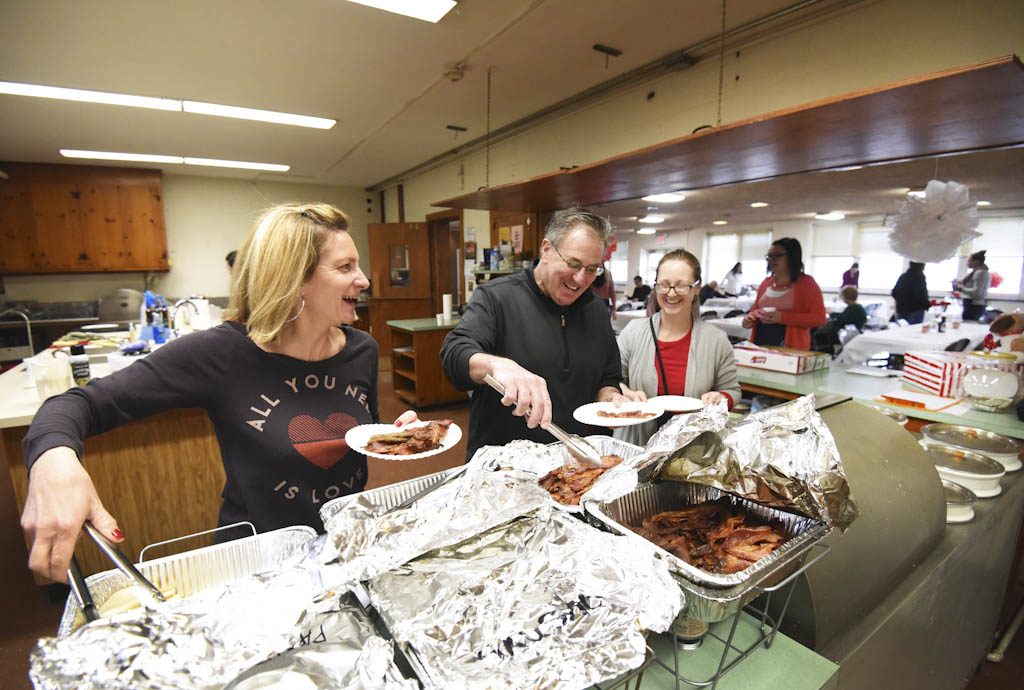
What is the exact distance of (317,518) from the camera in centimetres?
126

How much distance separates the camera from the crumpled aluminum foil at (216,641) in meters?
0.51

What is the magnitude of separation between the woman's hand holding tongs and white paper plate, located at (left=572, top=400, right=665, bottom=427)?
1193 mm

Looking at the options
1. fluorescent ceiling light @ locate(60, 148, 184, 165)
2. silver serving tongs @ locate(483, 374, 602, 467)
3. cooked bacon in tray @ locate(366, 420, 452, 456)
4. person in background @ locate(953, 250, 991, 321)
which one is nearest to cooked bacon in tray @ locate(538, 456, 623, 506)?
silver serving tongs @ locate(483, 374, 602, 467)

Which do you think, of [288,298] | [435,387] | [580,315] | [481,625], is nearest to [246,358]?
[288,298]

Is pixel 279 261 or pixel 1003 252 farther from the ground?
pixel 1003 252

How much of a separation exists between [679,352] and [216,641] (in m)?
2.10

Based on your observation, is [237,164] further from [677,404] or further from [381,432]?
[677,404]

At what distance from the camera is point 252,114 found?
4.75m

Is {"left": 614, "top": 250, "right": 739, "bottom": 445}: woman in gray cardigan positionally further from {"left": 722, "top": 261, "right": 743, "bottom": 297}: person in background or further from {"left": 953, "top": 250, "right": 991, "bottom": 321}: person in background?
{"left": 722, "top": 261, "right": 743, "bottom": 297}: person in background

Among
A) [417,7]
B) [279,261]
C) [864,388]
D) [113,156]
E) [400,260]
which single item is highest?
[113,156]

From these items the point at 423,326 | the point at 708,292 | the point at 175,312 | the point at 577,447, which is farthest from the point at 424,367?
the point at 708,292

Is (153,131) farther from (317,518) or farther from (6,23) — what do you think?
(317,518)

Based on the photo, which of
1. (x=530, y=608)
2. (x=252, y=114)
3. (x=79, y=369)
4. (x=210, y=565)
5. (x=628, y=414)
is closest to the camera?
(x=530, y=608)

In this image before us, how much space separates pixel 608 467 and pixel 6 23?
4508 millimetres
